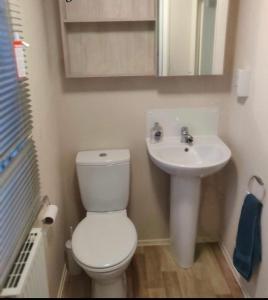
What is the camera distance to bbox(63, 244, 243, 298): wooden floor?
197 cm

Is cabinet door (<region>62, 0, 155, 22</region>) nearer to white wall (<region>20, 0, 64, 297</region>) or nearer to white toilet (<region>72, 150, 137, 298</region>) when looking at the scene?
white wall (<region>20, 0, 64, 297</region>)

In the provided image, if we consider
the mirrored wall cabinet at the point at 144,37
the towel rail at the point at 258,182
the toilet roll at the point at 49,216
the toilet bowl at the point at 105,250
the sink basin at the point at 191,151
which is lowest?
the toilet bowl at the point at 105,250

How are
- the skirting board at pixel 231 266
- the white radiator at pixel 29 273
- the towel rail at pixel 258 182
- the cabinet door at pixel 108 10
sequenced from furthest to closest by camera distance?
1. the skirting board at pixel 231 266
2. the cabinet door at pixel 108 10
3. the towel rail at pixel 258 182
4. the white radiator at pixel 29 273

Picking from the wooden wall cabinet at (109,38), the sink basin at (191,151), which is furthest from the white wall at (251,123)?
the wooden wall cabinet at (109,38)

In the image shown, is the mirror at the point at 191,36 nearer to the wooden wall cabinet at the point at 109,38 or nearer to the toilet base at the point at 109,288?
the wooden wall cabinet at the point at 109,38

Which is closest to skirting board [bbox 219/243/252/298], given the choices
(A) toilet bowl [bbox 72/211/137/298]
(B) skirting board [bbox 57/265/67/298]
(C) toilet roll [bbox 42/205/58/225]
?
(A) toilet bowl [bbox 72/211/137/298]

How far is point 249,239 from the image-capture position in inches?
68.6

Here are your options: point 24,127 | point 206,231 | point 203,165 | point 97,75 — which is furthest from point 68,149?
point 206,231

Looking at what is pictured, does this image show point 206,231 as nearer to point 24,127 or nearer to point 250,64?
point 250,64

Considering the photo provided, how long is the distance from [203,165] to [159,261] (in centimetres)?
92

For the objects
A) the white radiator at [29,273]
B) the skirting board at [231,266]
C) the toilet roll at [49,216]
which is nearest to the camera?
the white radiator at [29,273]

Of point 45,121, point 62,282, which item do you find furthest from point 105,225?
point 45,121

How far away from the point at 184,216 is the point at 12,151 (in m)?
1.26

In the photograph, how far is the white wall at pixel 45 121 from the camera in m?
1.59
